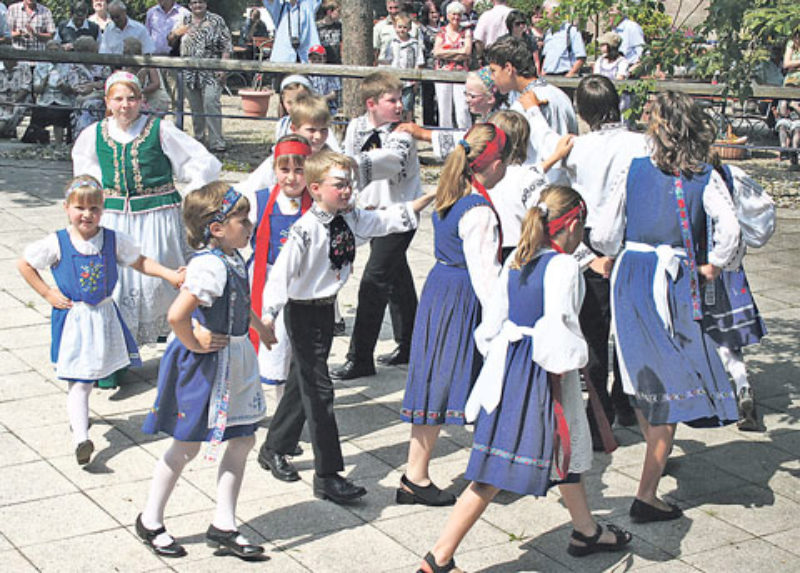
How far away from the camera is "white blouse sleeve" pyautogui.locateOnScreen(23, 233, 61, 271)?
20.4 feet

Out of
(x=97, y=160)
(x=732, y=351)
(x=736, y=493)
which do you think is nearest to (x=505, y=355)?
(x=736, y=493)

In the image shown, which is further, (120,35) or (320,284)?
(120,35)

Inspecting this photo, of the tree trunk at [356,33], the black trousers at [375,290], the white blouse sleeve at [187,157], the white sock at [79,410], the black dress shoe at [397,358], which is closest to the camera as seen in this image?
the white sock at [79,410]

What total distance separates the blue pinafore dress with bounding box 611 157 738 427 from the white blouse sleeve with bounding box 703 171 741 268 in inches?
1.6

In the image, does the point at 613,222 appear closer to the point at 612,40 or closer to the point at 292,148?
the point at 292,148

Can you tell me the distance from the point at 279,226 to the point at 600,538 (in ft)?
7.15

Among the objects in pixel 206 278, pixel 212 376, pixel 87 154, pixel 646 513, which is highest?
pixel 87 154

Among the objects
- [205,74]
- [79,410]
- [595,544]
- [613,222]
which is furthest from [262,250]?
[205,74]

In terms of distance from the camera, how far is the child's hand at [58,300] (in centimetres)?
628

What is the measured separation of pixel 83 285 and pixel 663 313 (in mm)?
2899

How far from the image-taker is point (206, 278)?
492cm

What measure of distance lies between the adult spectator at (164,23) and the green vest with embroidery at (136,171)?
8.97 metres

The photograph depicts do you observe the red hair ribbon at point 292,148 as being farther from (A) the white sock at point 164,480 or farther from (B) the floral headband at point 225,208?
(A) the white sock at point 164,480

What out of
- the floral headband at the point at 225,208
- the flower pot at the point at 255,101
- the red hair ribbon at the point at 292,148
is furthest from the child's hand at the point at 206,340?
the flower pot at the point at 255,101
